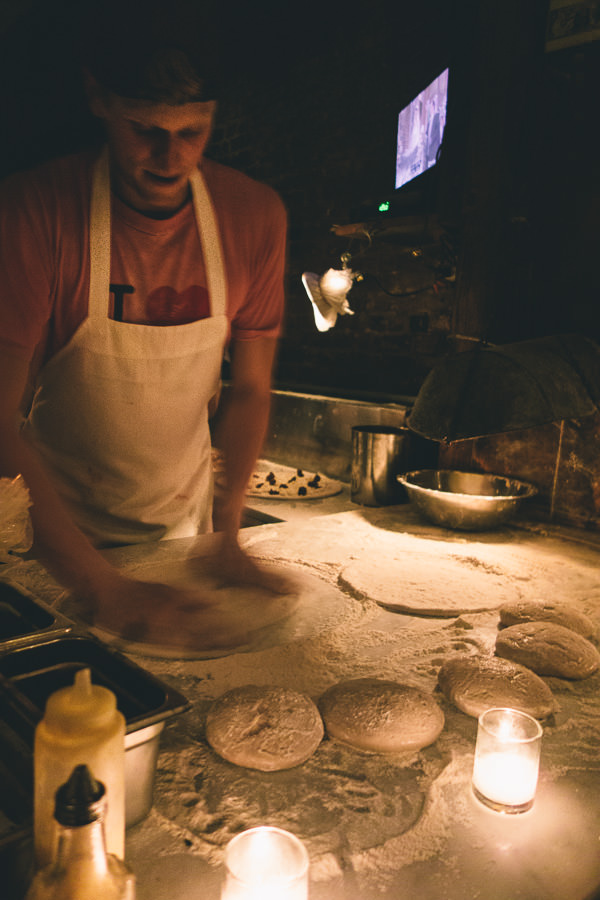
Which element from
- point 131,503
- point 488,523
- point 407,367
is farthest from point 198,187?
point 407,367

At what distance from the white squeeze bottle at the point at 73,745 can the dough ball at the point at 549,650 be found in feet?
3.29

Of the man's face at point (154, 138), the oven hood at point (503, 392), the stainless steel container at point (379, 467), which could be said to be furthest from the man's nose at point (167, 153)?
the stainless steel container at point (379, 467)

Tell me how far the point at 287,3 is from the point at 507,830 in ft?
16.5

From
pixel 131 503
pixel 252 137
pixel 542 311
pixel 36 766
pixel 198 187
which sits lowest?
pixel 131 503

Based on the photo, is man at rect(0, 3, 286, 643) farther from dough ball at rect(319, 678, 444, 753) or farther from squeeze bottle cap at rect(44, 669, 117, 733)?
squeeze bottle cap at rect(44, 669, 117, 733)

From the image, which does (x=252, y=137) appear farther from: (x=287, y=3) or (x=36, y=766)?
(x=36, y=766)

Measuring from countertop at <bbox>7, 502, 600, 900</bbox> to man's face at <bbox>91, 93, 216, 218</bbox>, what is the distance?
3.63 feet

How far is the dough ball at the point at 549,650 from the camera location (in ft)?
4.30

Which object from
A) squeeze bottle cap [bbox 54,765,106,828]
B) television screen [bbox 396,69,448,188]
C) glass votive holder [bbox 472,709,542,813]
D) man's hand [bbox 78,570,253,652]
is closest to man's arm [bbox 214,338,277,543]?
man's hand [bbox 78,570,253,652]

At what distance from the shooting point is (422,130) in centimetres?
354

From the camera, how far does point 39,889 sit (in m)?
0.55

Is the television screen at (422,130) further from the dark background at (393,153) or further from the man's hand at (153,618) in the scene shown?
the man's hand at (153,618)

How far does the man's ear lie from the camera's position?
1440 millimetres

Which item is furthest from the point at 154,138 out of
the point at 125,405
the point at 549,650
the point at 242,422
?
the point at 549,650
